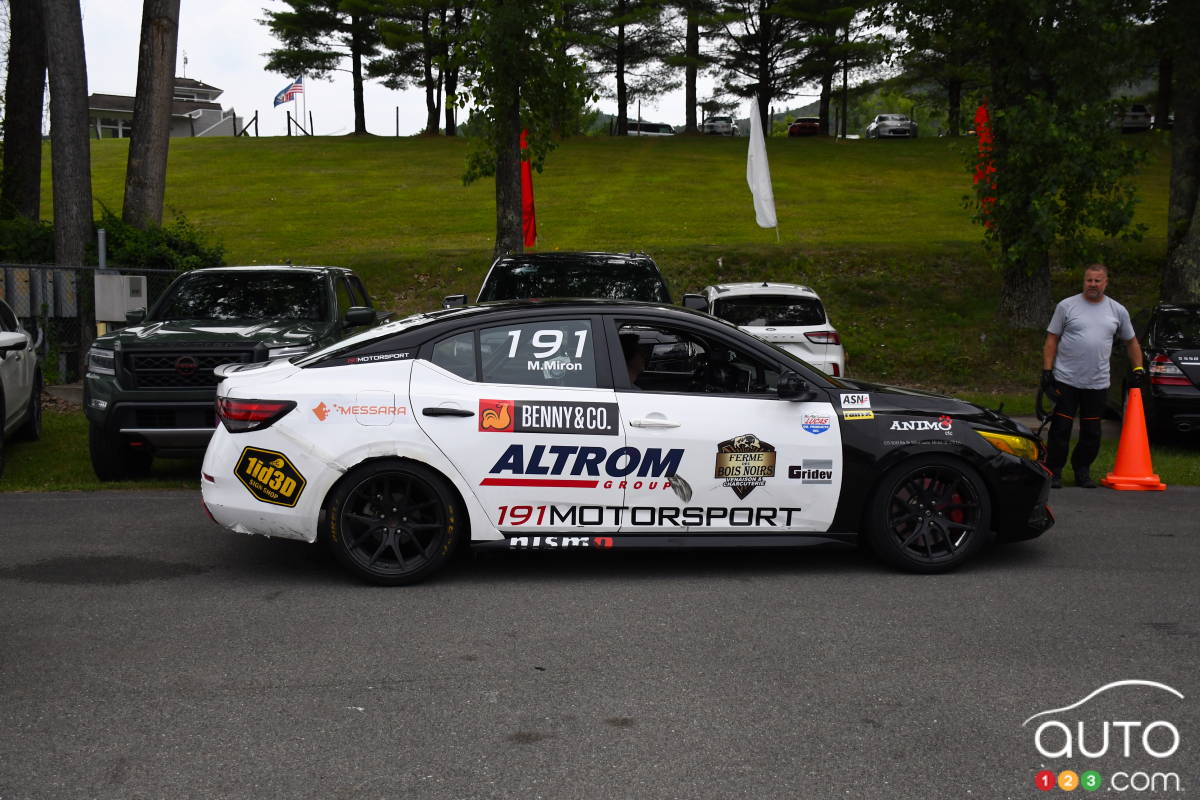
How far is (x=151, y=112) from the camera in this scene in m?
16.7

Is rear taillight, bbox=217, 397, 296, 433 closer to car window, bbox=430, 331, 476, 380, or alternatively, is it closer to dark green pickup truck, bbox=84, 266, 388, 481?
car window, bbox=430, 331, 476, 380

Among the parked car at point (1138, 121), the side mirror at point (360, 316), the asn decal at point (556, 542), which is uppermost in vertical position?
the parked car at point (1138, 121)

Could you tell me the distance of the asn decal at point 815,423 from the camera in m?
6.51

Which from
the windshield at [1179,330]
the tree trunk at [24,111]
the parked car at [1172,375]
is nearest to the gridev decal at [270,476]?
the parked car at [1172,375]

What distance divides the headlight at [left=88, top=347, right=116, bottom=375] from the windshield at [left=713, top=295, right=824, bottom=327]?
6792 millimetres

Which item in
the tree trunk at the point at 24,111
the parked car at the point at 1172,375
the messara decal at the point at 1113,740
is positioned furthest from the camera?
the tree trunk at the point at 24,111

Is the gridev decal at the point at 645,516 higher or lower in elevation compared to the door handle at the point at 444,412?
lower

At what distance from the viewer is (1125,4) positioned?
17031mm

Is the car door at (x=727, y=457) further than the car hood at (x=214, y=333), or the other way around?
the car hood at (x=214, y=333)

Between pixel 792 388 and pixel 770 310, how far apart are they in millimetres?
7460

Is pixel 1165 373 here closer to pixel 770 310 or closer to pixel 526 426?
pixel 770 310

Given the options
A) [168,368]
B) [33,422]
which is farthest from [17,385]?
[168,368]

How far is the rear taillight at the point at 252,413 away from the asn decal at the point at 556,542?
4.58ft

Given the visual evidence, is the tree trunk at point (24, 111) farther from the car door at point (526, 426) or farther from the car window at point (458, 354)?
the car door at point (526, 426)
